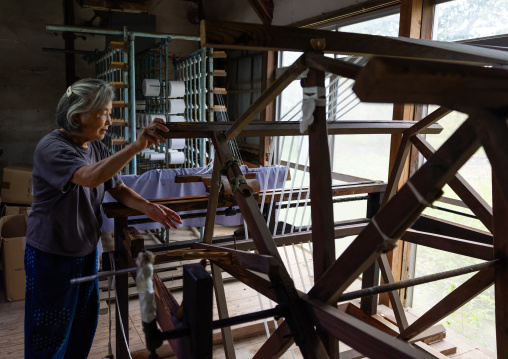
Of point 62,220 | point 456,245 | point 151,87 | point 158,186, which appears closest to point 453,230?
point 456,245

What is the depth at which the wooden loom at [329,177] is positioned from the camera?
2.02 feet

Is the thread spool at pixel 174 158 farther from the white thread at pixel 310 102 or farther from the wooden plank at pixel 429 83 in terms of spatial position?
the wooden plank at pixel 429 83

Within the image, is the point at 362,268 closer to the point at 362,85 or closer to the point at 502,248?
the point at 362,85

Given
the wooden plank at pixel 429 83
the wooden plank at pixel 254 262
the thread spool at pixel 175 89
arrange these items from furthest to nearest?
the thread spool at pixel 175 89
the wooden plank at pixel 254 262
the wooden plank at pixel 429 83

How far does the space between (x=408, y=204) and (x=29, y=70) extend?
7.36 meters

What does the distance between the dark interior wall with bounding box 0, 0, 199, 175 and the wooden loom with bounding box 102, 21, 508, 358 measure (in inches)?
236

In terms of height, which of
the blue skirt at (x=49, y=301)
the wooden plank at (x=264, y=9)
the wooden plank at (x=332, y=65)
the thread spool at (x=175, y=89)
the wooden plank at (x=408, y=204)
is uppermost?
the wooden plank at (x=264, y=9)

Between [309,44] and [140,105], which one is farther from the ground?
[140,105]

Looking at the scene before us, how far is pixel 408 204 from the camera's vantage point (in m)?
0.75

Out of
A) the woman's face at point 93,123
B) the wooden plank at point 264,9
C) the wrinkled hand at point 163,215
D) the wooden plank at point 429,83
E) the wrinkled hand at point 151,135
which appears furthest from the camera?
the wooden plank at point 264,9

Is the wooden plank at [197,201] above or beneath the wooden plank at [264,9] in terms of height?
beneath

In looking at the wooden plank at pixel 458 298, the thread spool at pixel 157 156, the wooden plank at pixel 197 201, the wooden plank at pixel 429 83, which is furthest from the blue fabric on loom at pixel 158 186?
the wooden plank at pixel 429 83

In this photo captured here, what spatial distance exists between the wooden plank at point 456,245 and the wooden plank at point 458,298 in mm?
148

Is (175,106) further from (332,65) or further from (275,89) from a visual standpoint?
(332,65)
